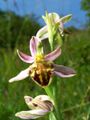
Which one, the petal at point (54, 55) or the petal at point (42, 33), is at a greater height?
the petal at point (42, 33)

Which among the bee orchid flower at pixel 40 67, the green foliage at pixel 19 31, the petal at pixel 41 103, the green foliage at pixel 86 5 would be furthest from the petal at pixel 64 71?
the green foliage at pixel 19 31

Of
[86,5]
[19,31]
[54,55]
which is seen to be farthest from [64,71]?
[19,31]

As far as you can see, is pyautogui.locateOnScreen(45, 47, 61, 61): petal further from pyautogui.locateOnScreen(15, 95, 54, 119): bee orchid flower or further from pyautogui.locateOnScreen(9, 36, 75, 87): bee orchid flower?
pyautogui.locateOnScreen(15, 95, 54, 119): bee orchid flower

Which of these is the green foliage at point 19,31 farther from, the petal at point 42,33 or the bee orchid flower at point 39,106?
the bee orchid flower at point 39,106

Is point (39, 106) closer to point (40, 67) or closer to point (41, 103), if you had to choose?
point (41, 103)

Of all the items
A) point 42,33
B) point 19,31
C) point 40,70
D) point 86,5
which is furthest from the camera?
point 19,31

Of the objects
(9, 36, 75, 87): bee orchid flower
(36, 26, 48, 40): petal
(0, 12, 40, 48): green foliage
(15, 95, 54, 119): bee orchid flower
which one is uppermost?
(36, 26, 48, 40): petal

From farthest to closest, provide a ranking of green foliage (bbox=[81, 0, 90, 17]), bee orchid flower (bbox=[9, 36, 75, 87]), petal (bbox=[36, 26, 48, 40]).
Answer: green foliage (bbox=[81, 0, 90, 17]) → petal (bbox=[36, 26, 48, 40]) → bee orchid flower (bbox=[9, 36, 75, 87])

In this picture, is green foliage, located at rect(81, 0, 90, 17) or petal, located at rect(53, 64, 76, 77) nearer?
petal, located at rect(53, 64, 76, 77)

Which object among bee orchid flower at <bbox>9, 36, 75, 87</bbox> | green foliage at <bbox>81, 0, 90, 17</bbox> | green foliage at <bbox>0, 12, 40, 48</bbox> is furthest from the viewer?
green foliage at <bbox>0, 12, 40, 48</bbox>

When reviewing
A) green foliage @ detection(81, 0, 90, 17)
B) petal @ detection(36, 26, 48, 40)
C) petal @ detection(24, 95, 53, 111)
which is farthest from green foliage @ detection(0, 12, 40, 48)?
petal @ detection(24, 95, 53, 111)
